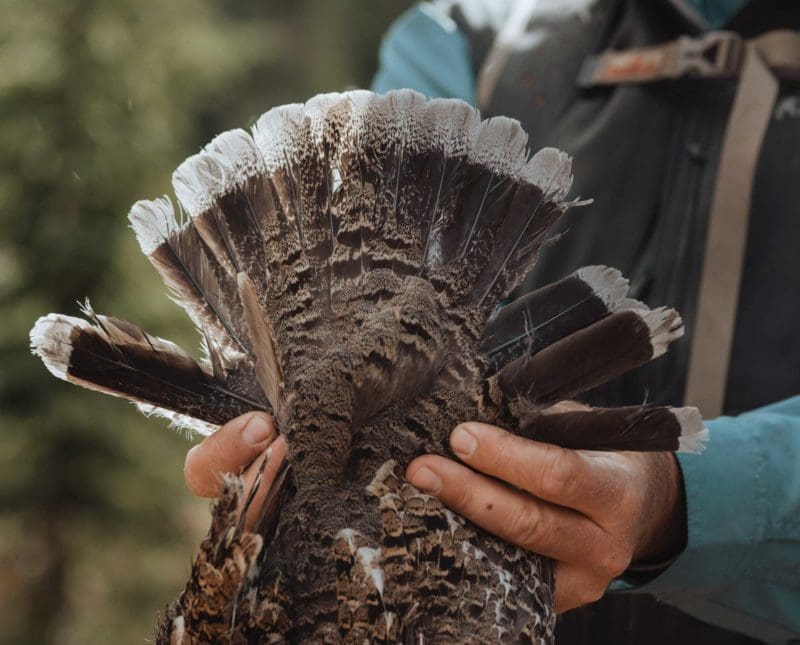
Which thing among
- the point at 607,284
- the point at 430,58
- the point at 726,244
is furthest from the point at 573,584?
the point at 430,58

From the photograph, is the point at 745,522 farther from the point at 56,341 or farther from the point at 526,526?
the point at 56,341

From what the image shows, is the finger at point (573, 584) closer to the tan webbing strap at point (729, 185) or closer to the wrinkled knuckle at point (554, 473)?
the wrinkled knuckle at point (554, 473)

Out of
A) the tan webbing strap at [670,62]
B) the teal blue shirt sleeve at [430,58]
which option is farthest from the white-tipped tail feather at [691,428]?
the teal blue shirt sleeve at [430,58]

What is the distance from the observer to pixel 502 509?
1.99 meters

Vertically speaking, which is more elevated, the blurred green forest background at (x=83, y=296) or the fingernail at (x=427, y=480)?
the blurred green forest background at (x=83, y=296)

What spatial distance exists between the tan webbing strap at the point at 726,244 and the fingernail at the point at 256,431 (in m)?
1.17

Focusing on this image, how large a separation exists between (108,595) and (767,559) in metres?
4.83

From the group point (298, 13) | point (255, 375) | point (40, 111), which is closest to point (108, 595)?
point (40, 111)

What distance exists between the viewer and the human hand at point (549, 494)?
196cm

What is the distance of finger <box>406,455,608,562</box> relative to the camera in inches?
78.6

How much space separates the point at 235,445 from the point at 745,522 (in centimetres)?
122

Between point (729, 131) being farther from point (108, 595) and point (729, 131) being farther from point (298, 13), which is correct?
point (298, 13)

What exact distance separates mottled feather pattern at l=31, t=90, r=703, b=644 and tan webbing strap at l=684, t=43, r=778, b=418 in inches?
22.3

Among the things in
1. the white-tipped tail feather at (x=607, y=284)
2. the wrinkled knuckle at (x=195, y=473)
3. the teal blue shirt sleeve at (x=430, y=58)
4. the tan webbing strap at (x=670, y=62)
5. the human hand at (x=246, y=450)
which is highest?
the teal blue shirt sleeve at (x=430, y=58)
